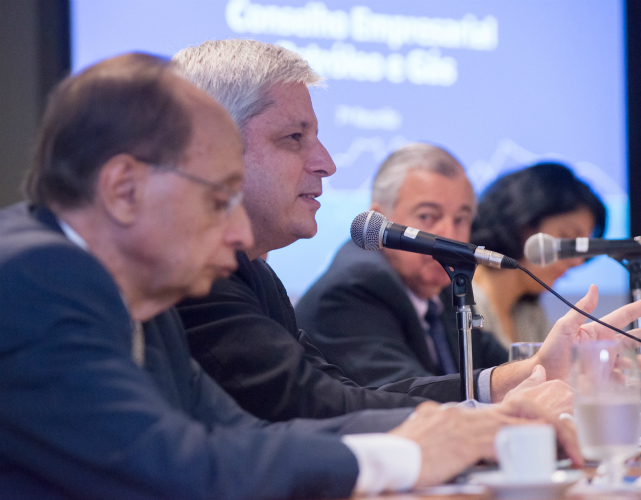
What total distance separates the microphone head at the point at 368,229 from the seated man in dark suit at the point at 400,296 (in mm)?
737

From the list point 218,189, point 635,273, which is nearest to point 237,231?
point 218,189

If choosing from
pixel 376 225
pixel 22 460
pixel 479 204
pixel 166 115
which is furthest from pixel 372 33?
pixel 22 460

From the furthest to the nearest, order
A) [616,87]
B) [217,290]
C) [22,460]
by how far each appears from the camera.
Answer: [616,87], [217,290], [22,460]

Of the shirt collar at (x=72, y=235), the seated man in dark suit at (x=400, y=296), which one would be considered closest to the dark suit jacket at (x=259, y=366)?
the shirt collar at (x=72, y=235)

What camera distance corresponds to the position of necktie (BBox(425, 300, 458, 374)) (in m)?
2.96

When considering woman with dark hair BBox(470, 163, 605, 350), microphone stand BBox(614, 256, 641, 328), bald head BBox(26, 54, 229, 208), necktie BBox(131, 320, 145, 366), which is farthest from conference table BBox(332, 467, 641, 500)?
woman with dark hair BBox(470, 163, 605, 350)

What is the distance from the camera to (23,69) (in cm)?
326

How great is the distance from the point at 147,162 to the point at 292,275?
2.43m

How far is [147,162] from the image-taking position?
104 centimetres

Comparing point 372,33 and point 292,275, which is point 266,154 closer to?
point 292,275

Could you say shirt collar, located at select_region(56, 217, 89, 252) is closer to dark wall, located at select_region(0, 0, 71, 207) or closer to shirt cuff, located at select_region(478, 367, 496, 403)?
shirt cuff, located at select_region(478, 367, 496, 403)

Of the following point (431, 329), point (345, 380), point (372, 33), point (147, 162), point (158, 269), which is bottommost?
point (431, 329)

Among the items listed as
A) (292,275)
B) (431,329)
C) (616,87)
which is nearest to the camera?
A: (431,329)

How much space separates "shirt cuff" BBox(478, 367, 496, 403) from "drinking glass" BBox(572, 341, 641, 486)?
0.80m
